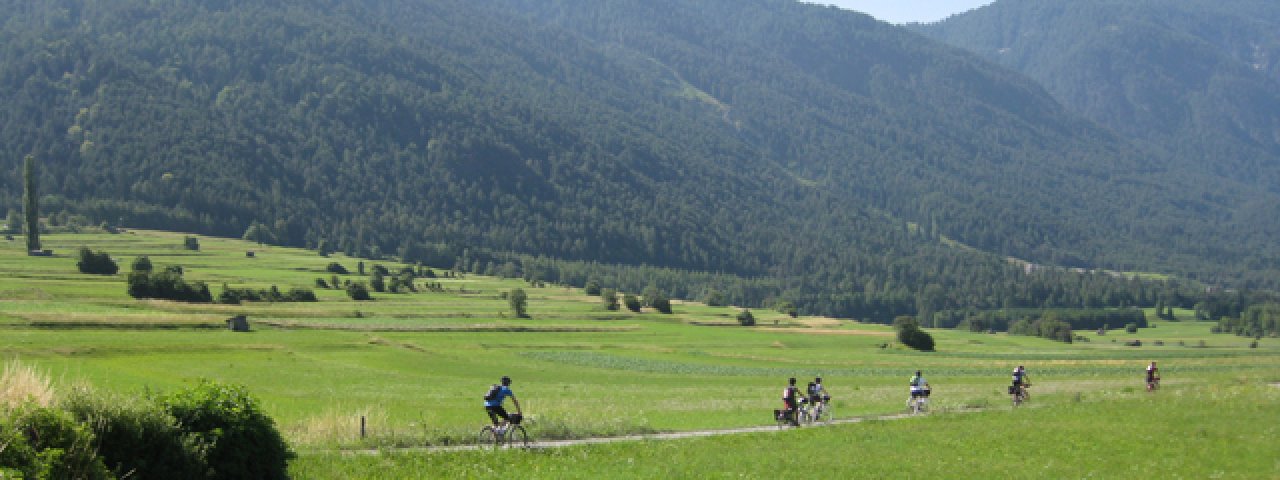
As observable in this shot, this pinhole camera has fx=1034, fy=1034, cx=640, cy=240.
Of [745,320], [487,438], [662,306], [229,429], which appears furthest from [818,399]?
[662,306]

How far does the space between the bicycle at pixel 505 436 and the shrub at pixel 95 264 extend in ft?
335

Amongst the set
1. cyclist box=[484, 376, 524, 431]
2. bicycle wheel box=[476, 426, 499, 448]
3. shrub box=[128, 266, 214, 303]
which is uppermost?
shrub box=[128, 266, 214, 303]

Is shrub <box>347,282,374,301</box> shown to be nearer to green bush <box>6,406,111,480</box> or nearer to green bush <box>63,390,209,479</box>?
green bush <box>63,390,209,479</box>

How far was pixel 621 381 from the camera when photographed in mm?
71625

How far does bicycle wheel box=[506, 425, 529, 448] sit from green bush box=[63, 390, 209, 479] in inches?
534

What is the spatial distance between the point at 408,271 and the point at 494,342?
98.2 metres

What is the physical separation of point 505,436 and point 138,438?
1521 centimetres

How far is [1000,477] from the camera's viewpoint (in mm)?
30141

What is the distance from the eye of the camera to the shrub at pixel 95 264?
120m

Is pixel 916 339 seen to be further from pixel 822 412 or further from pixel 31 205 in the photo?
pixel 31 205

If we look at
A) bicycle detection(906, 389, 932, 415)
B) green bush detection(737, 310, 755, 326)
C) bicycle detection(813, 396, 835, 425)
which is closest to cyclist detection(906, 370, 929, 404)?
bicycle detection(906, 389, 932, 415)

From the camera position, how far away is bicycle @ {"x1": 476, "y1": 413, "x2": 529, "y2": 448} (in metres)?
35.0

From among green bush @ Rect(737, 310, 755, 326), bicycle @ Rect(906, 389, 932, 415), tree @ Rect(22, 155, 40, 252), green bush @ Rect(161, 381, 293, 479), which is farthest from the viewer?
green bush @ Rect(737, 310, 755, 326)

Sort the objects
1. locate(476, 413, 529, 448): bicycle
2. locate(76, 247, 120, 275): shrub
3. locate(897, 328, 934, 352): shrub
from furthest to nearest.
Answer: locate(76, 247, 120, 275): shrub
locate(897, 328, 934, 352): shrub
locate(476, 413, 529, 448): bicycle
